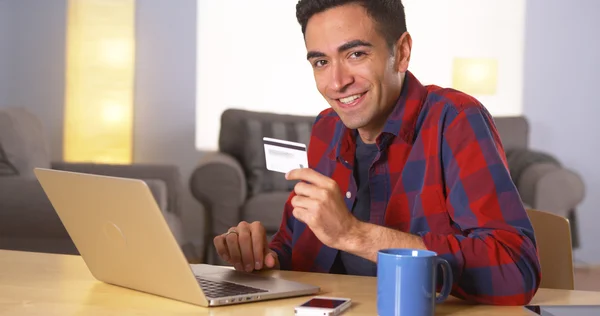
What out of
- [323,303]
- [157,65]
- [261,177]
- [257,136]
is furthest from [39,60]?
[323,303]

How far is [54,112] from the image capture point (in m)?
5.21

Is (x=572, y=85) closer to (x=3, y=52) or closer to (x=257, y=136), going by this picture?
(x=257, y=136)

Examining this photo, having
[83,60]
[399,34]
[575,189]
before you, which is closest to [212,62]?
[83,60]

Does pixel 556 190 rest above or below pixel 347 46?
below

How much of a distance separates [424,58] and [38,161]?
8.38 ft

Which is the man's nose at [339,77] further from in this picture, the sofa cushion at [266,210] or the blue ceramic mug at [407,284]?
the sofa cushion at [266,210]

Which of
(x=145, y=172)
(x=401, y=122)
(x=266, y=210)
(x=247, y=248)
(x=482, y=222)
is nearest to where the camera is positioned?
(x=482, y=222)

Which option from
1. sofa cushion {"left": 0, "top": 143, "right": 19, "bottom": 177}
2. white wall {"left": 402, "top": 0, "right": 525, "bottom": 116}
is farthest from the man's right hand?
white wall {"left": 402, "top": 0, "right": 525, "bottom": 116}

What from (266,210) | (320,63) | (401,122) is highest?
(320,63)

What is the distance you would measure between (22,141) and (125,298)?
9.61 ft

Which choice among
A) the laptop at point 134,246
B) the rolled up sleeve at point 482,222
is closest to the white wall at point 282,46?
the rolled up sleeve at point 482,222

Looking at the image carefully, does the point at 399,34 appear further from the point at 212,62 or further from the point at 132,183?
the point at 212,62

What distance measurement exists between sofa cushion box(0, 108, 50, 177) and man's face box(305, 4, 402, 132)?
253 centimetres

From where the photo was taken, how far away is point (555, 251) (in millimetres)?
1469
